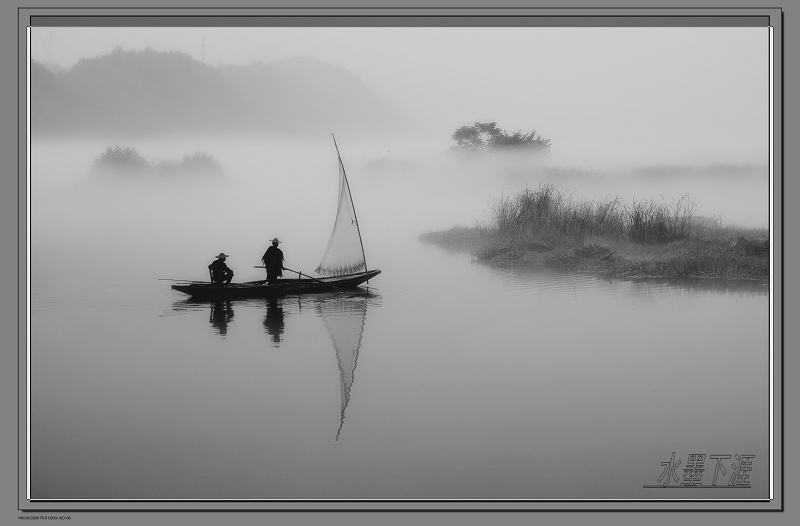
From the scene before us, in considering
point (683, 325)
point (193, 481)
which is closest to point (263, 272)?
point (193, 481)

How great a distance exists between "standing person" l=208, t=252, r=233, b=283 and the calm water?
0.25 ft

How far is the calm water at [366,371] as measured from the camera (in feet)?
17.6

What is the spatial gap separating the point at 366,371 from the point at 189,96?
260cm

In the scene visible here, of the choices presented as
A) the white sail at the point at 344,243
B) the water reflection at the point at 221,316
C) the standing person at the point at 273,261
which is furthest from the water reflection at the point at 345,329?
the water reflection at the point at 221,316

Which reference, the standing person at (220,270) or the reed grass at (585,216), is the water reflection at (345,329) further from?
the reed grass at (585,216)

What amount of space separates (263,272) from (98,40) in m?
2.25

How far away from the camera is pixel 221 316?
6188 mm

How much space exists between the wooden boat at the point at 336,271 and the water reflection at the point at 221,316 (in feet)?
0.22

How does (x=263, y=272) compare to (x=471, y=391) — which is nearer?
(x=471, y=391)

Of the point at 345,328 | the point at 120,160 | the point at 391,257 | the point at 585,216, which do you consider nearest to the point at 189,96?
the point at 120,160

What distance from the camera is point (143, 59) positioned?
5.89m

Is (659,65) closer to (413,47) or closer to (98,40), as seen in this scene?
(413,47)

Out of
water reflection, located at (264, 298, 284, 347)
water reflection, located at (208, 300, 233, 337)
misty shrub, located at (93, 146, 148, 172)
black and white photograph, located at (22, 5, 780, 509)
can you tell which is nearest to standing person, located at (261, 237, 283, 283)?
black and white photograph, located at (22, 5, 780, 509)

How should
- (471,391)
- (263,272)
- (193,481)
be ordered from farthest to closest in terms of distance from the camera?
1. (263,272)
2. (471,391)
3. (193,481)
